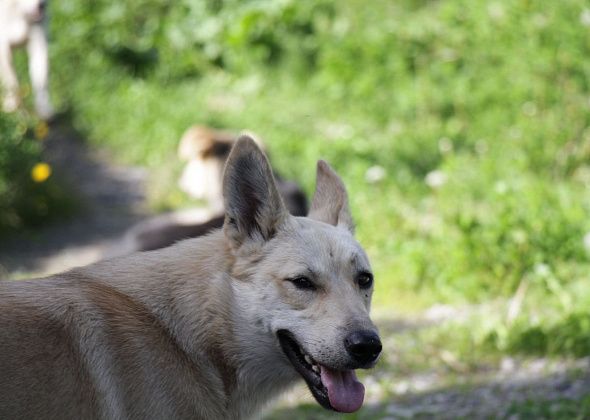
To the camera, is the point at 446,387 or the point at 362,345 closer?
the point at 362,345

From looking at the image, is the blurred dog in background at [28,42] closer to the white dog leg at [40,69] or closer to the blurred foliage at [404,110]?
the white dog leg at [40,69]

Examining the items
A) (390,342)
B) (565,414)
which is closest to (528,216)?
(390,342)

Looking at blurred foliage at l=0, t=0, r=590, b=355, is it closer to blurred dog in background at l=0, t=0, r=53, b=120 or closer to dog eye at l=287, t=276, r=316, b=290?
blurred dog in background at l=0, t=0, r=53, b=120

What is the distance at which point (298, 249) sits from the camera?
3371 mm

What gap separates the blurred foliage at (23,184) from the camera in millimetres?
8664

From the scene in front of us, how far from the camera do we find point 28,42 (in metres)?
10.9

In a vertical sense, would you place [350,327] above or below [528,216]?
above

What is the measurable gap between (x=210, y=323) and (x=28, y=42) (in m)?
8.54

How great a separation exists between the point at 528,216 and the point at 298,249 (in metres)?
3.73

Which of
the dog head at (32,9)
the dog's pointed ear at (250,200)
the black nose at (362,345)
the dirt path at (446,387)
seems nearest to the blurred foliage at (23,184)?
the dirt path at (446,387)

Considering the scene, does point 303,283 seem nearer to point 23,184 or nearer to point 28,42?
point 23,184

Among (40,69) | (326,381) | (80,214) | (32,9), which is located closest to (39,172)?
(80,214)

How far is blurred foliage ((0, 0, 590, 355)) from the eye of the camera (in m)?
6.61

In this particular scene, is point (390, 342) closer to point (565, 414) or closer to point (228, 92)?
point (565, 414)
